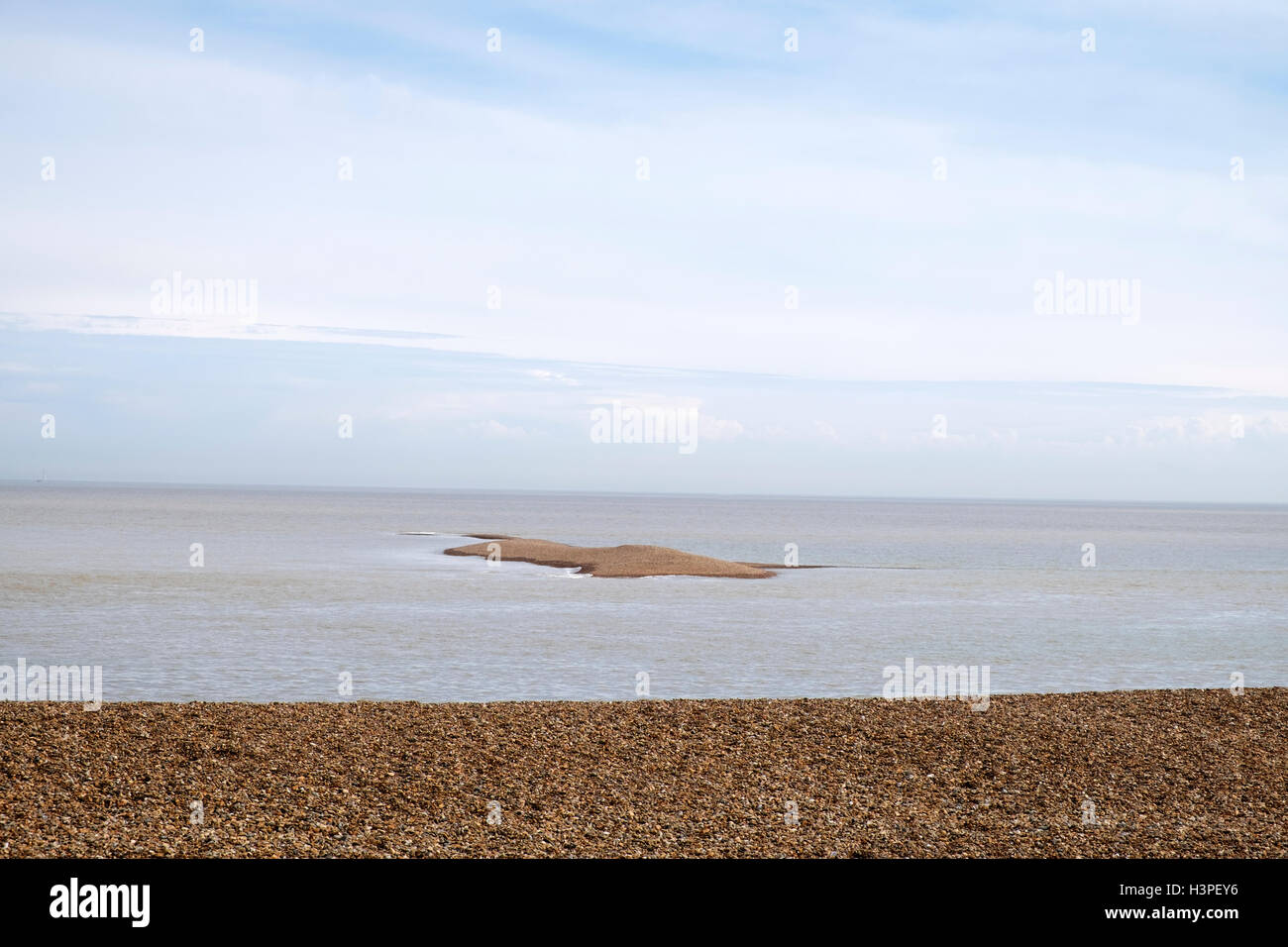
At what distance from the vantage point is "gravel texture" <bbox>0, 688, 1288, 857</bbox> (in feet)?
29.0

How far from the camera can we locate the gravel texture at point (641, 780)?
29.0 ft

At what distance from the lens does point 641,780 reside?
34.8ft

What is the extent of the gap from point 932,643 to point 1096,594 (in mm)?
15980

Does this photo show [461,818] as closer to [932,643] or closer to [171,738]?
[171,738]

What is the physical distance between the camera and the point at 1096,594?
37.0 metres
